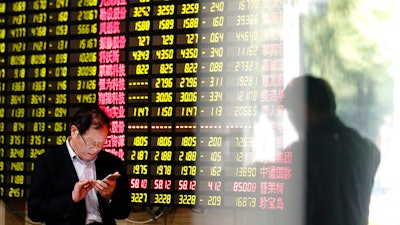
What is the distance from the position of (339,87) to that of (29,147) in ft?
6.22

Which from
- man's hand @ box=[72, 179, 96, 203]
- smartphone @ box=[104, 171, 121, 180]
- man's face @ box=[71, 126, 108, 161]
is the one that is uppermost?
man's face @ box=[71, 126, 108, 161]

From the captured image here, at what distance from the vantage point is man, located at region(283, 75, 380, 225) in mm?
3889

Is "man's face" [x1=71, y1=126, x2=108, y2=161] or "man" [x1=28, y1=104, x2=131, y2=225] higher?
"man's face" [x1=71, y1=126, x2=108, y2=161]

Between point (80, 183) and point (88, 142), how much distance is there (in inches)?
9.2

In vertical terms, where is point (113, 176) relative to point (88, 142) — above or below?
below

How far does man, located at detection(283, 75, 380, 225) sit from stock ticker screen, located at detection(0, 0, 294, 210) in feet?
0.35

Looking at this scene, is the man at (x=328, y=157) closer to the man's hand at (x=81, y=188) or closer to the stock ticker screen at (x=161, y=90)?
the stock ticker screen at (x=161, y=90)

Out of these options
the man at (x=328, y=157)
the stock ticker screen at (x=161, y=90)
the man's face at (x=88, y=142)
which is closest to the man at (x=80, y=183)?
the man's face at (x=88, y=142)

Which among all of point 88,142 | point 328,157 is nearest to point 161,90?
point 328,157

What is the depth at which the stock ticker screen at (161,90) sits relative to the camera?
13.4 feet

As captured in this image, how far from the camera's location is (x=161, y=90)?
4.35 meters

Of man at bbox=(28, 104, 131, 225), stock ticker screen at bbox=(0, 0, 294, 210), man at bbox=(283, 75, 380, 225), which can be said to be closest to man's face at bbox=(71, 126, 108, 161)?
man at bbox=(28, 104, 131, 225)

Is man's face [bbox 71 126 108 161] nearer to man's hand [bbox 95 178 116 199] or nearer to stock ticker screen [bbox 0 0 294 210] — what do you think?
man's hand [bbox 95 178 116 199]

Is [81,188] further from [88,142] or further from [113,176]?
[88,142]
